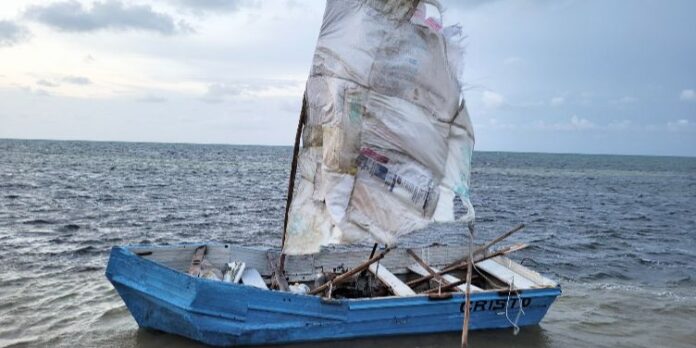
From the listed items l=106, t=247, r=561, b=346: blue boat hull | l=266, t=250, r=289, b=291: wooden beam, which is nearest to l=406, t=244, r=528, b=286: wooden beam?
l=106, t=247, r=561, b=346: blue boat hull

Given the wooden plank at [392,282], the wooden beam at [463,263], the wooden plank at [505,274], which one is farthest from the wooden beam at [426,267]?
the wooden plank at [505,274]

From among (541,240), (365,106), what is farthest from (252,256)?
(541,240)

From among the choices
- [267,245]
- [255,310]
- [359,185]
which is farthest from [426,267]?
[267,245]

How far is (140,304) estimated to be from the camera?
9.57 metres

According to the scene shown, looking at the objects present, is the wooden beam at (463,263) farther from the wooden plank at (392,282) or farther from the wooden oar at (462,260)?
the wooden plank at (392,282)

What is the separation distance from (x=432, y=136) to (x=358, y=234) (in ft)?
7.18

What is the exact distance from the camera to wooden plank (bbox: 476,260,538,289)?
11281 mm

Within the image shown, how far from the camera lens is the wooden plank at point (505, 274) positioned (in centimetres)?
1128

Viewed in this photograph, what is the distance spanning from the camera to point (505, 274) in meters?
12.0

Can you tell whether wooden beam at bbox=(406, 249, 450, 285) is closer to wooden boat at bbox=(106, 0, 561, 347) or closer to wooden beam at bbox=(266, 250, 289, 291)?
wooden boat at bbox=(106, 0, 561, 347)

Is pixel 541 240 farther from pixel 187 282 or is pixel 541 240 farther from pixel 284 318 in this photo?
pixel 187 282

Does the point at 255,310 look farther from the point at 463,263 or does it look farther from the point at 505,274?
the point at 505,274

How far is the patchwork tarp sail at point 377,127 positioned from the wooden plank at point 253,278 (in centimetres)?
110

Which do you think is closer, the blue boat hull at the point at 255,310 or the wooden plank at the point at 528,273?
the blue boat hull at the point at 255,310
